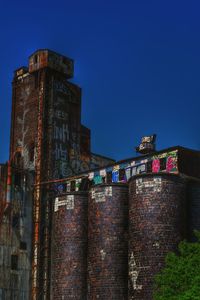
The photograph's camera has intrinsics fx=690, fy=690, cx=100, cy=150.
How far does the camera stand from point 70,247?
49.1 meters

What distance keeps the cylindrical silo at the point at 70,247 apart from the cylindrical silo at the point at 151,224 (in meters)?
5.39

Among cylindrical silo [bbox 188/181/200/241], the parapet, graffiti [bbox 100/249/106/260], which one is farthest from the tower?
cylindrical silo [bbox 188/181/200/241]

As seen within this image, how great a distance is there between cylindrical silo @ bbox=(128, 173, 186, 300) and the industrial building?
63mm

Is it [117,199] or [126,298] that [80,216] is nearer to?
[117,199]

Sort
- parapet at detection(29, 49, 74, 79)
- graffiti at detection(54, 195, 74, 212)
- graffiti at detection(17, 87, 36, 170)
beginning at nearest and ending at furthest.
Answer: graffiti at detection(54, 195, 74, 212), graffiti at detection(17, 87, 36, 170), parapet at detection(29, 49, 74, 79)

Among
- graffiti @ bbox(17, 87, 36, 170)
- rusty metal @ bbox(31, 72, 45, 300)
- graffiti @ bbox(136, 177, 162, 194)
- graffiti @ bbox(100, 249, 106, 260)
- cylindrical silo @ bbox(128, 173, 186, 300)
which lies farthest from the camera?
graffiti @ bbox(17, 87, 36, 170)

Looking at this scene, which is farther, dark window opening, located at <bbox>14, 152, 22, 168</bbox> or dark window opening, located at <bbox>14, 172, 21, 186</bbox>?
dark window opening, located at <bbox>14, 152, 22, 168</bbox>

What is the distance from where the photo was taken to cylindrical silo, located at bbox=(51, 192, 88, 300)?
158ft

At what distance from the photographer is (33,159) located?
5947 centimetres

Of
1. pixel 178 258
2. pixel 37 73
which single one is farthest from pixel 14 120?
pixel 178 258

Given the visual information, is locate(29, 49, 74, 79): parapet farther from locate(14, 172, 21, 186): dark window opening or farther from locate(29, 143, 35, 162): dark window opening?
locate(14, 172, 21, 186): dark window opening

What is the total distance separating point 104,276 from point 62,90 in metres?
21.1

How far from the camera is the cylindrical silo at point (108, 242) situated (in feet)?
149

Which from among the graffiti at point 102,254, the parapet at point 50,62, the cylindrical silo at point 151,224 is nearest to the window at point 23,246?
the graffiti at point 102,254
